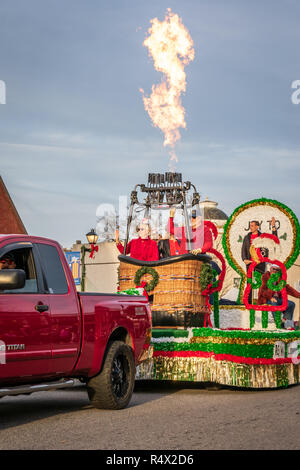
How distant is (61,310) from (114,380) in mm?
1585

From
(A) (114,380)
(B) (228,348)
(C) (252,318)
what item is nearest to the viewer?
(A) (114,380)

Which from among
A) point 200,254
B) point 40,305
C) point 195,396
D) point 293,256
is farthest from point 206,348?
point 40,305

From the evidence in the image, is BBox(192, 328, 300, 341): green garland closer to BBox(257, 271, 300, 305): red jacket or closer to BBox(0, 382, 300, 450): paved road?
BBox(0, 382, 300, 450): paved road

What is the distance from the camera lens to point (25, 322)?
24.3 feet

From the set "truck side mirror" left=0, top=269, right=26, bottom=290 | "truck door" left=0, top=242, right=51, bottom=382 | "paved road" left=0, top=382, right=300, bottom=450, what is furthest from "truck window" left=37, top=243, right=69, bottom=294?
"paved road" left=0, top=382, right=300, bottom=450

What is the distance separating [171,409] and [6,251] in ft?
10.1

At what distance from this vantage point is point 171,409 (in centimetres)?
920

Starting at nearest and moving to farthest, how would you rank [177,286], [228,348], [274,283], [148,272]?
[228,348]
[177,286]
[148,272]
[274,283]

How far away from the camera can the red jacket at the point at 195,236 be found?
13.2 meters

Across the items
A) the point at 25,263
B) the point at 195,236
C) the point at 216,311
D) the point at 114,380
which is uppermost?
the point at 195,236

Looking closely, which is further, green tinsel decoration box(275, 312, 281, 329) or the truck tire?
green tinsel decoration box(275, 312, 281, 329)

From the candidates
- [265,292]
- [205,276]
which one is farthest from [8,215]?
[205,276]

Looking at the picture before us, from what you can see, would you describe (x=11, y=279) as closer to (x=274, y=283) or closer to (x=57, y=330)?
(x=57, y=330)

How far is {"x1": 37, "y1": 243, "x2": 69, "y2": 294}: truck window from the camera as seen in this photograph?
8.14 meters
